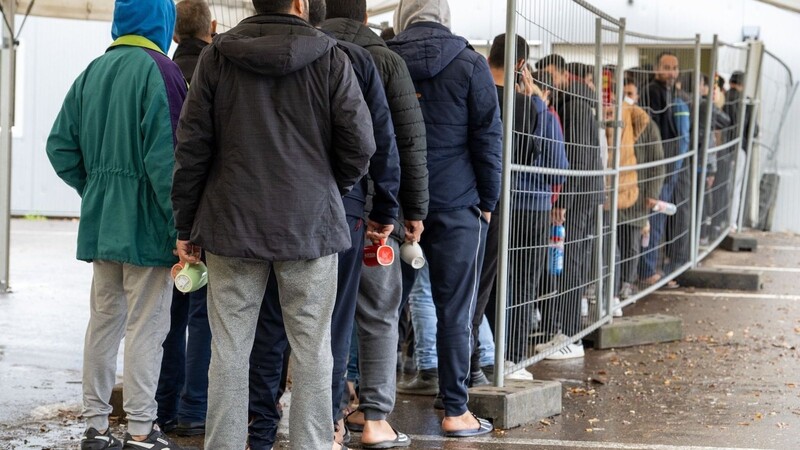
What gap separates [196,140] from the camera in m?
3.96

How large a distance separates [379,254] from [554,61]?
7.47 ft

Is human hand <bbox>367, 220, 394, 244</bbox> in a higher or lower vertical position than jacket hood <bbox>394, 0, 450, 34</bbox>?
lower

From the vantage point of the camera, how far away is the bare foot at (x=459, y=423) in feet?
17.5

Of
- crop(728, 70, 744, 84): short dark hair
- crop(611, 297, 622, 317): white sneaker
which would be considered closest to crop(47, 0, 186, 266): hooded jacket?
crop(611, 297, 622, 317): white sneaker

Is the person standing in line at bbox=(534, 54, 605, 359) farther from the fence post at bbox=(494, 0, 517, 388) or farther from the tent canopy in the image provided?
the tent canopy

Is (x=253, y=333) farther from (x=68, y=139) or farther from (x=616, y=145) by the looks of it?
(x=616, y=145)

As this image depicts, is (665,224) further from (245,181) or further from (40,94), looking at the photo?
(40,94)

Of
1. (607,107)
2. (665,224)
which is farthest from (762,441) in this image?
(665,224)

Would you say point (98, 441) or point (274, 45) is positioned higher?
point (274, 45)

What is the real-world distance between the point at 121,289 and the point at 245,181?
105 cm

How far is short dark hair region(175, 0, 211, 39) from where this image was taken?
17.3 feet

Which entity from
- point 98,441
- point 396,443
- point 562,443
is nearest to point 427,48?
point 396,443

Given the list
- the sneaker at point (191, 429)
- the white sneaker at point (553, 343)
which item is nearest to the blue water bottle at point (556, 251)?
the white sneaker at point (553, 343)

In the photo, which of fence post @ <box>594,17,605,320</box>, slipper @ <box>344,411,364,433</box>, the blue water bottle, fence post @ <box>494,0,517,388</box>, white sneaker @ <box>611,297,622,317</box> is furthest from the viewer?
white sneaker @ <box>611,297,622,317</box>
